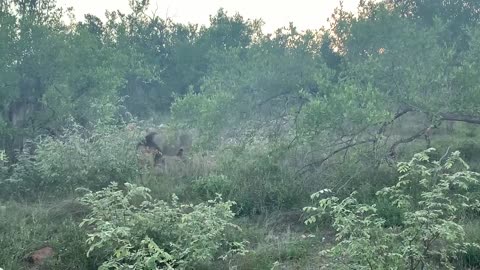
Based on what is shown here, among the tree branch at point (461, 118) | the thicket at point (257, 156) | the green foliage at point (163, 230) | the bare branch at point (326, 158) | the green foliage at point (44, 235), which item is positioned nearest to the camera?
the thicket at point (257, 156)

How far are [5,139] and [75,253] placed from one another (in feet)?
24.8

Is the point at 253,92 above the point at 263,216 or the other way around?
above

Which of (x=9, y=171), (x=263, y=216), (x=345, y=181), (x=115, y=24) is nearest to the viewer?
(x=263, y=216)

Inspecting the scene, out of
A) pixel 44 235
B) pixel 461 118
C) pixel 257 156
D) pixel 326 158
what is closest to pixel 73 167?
pixel 44 235

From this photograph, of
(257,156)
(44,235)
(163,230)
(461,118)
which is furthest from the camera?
(257,156)

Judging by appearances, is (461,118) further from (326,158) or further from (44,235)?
(44,235)

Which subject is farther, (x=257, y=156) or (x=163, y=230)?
(x=257, y=156)

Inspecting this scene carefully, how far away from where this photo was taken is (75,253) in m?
6.29

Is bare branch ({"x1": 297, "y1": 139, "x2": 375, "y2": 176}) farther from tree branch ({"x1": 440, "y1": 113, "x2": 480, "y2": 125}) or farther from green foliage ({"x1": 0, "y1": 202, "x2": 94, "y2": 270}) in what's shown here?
green foliage ({"x1": 0, "y1": 202, "x2": 94, "y2": 270})

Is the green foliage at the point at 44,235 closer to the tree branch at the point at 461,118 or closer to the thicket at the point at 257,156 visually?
the thicket at the point at 257,156

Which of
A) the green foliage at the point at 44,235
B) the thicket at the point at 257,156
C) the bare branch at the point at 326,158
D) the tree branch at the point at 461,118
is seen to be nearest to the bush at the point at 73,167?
the thicket at the point at 257,156

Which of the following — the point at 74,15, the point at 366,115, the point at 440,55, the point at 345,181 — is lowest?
the point at 345,181

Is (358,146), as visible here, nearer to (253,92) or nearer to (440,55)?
(440,55)

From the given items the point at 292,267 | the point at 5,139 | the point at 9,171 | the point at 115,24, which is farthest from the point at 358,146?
the point at 115,24
